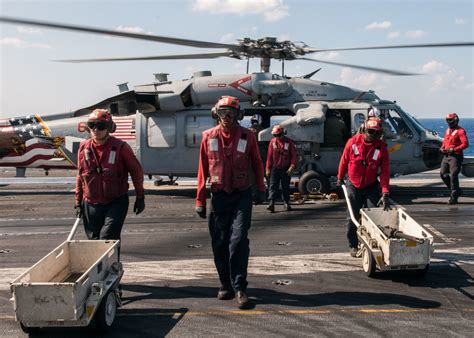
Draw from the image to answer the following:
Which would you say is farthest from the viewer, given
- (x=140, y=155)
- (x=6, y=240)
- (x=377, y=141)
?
(x=140, y=155)

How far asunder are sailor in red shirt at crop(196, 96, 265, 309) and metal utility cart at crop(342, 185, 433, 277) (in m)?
1.66

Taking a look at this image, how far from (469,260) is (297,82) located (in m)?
7.34

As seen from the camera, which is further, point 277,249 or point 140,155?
point 140,155

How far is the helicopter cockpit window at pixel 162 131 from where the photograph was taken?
42.8 feet

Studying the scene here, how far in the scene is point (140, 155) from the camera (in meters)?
13.2

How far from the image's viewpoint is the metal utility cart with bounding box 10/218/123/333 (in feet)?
Answer: 14.3

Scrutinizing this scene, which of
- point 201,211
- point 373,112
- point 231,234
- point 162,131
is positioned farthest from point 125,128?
point 231,234

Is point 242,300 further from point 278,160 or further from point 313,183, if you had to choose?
point 313,183

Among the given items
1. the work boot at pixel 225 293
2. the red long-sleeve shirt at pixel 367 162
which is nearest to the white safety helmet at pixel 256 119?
the red long-sleeve shirt at pixel 367 162

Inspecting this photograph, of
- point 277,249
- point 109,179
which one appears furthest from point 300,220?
point 109,179

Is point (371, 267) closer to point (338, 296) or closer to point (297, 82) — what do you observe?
point (338, 296)

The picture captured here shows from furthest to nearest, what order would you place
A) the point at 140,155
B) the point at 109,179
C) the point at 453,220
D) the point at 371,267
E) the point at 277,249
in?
the point at 140,155
the point at 453,220
the point at 277,249
the point at 371,267
the point at 109,179

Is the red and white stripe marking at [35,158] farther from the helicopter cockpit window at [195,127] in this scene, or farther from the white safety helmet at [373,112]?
the white safety helmet at [373,112]

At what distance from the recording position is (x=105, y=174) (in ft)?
18.3
